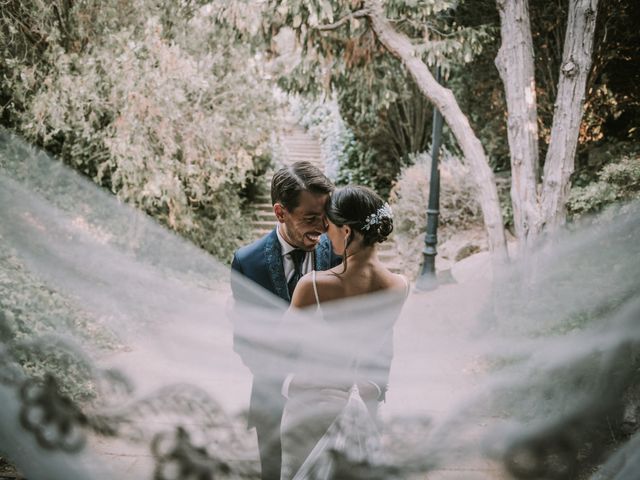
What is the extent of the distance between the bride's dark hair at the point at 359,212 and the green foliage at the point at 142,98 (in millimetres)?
3646

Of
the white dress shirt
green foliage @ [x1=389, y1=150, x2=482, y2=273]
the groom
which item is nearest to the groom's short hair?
the groom

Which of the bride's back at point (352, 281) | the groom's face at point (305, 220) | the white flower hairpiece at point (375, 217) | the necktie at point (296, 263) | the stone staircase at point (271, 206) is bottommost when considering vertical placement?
the stone staircase at point (271, 206)

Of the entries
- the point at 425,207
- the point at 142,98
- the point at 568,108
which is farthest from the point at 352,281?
the point at 425,207

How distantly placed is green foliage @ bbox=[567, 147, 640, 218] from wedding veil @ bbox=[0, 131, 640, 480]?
84 cm

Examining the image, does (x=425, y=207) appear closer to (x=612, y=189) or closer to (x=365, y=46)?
(x=365, y=46)

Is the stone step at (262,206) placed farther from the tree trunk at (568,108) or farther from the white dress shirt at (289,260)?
the white dress shirt at (289,260)

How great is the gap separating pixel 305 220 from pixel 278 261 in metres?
0.17

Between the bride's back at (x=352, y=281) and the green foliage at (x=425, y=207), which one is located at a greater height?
the bride's back at (x=352, y=281)

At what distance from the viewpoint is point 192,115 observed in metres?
5.29

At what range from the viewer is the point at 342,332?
1465 millimetres

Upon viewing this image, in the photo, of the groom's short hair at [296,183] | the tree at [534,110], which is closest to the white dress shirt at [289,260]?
the groom's short hair at [296,183]

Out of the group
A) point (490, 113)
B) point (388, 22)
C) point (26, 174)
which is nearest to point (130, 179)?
point (26, 174)

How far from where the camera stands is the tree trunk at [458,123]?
374 centimetres

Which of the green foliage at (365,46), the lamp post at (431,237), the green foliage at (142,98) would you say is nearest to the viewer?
the green foliage at (365,46)
